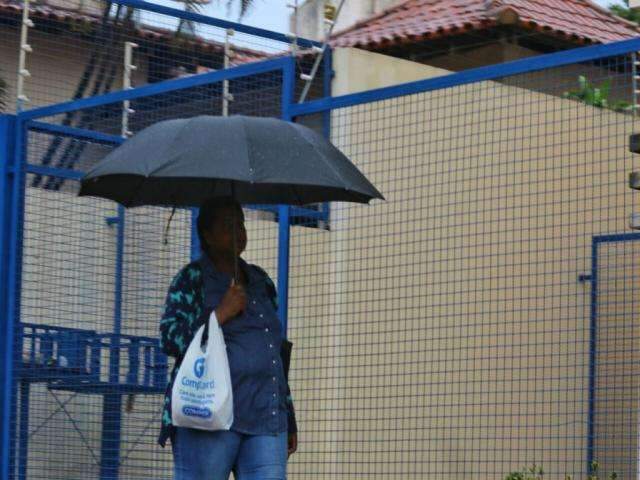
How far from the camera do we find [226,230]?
5812mm

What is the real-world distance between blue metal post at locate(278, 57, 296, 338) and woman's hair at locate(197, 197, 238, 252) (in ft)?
4.18

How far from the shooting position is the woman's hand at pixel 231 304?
18.4ft

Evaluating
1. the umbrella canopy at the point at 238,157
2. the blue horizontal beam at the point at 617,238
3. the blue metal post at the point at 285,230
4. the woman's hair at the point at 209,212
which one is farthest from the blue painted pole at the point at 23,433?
the blue horizontal beam at the point at 617,238

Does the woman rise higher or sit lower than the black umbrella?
lower

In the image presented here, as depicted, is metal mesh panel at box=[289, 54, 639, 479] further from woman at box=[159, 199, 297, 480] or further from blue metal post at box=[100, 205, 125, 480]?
woman at box=[159, 199, 297, 480]

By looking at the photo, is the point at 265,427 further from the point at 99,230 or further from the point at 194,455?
the point at 99,230

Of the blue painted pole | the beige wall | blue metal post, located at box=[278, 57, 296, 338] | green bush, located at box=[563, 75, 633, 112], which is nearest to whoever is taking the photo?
blue metal post, located at box=[278, 57, 296, 338]

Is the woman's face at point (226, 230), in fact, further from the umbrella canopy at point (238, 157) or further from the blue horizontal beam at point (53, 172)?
the blue horizontal beam at point (53, 172)

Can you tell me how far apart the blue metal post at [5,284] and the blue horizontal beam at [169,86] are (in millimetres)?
151

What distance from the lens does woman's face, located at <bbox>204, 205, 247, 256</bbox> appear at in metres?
5.80

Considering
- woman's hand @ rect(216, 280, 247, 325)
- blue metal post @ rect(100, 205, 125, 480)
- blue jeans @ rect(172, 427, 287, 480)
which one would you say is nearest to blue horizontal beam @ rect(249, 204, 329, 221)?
blue metal post @ rect(100, 205, 125, 480)

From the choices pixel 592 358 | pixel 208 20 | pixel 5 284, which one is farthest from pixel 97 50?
pixel 592 358

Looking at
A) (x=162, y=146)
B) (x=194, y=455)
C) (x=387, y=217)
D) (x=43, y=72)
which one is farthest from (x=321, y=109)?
(x=43, y=72)

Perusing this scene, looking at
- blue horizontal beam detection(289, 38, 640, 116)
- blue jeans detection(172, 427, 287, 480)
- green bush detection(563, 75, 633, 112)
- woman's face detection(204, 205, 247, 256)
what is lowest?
blue jeans detection(172, 427, 287, 480)
